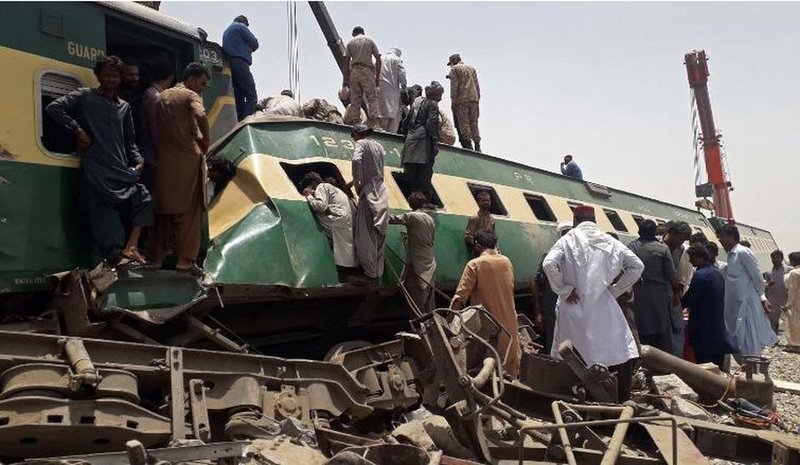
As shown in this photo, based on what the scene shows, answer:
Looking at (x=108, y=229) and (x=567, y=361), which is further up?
(x=108, y=229)

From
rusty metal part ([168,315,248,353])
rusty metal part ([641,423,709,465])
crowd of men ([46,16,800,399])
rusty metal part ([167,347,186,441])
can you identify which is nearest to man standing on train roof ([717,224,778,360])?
crowd of men ([46,16,800,399])

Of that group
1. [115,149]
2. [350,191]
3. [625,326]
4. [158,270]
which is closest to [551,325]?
[625,326]

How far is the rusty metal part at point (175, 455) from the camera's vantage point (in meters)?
3.44

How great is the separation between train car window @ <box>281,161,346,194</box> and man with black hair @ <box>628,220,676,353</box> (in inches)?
134

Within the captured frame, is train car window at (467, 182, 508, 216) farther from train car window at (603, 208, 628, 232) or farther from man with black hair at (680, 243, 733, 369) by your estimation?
train car window at (603, 208, 628, 232)

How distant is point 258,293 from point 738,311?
239 inches

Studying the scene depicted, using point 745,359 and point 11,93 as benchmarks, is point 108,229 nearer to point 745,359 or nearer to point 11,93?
point 11,93

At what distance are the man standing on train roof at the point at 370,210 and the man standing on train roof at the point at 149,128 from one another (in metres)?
2.01

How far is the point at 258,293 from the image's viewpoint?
19.2 ft

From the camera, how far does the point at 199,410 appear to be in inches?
179

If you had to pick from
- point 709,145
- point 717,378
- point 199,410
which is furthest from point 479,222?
point 709,145

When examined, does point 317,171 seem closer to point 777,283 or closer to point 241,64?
point 241,64

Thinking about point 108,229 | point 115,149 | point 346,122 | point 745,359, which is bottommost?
point 745,359

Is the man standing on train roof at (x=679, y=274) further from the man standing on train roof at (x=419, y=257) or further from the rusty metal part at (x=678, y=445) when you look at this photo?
the rusty metal part at (x=678, y=445)
